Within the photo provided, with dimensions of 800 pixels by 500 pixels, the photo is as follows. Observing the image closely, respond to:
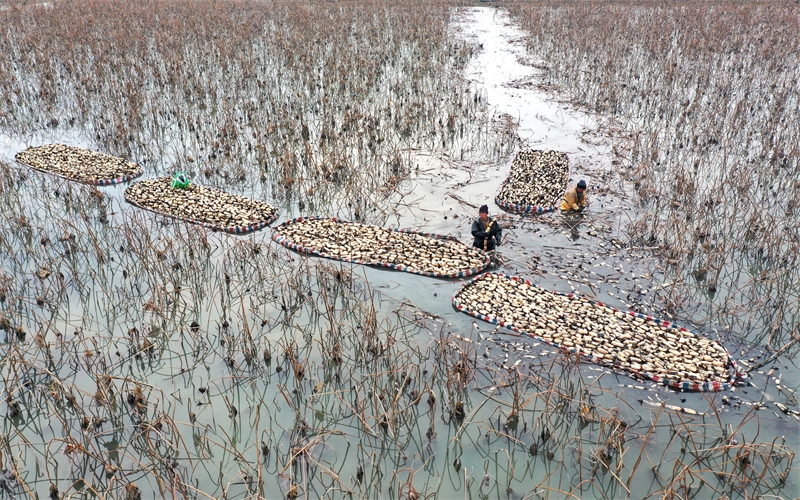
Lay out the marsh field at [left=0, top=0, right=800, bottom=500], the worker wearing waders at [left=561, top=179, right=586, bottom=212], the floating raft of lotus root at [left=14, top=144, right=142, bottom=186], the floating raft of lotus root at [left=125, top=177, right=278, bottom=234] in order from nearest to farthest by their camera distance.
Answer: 1. the marsh field at [left=0, top=0, right=800, bottom=500]
2. the floating raft of lotus root at [left=125, top=177, right=278, bottom=234]
3. the worker wearing waders at [left=561, top=179, right=586, bottom=212]
4. the floating raft of lotus root at [left=14, top=144, right=142, bottom=186]

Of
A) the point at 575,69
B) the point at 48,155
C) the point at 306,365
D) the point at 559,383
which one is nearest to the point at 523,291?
the point at 559,383

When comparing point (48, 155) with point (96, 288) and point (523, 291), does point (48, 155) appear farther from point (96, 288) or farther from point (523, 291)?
point (523, 291)

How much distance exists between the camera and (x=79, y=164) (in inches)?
441

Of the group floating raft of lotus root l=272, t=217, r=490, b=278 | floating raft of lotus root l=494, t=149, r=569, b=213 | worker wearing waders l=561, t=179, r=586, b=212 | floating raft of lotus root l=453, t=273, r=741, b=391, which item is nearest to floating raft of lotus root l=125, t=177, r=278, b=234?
floating raft of lotus root l=272, t=217, r=490, b=278

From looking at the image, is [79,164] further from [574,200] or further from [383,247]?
[574,200]

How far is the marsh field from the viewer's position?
5.02m

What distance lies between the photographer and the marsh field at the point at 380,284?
5.02 m

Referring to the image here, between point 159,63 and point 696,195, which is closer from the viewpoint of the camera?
point 696,195

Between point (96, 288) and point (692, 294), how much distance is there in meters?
8.25

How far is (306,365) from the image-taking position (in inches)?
248

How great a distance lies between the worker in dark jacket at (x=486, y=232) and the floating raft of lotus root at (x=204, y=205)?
11.7 feet

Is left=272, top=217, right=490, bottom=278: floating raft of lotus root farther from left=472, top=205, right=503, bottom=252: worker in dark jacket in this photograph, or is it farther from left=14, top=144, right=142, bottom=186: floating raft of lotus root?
left=14, top=144, right=142, bottom=186: floating raft of lotus root

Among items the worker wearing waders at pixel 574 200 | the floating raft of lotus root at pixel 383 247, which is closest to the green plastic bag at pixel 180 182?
the floating raft of lotus root at pixel 383 247

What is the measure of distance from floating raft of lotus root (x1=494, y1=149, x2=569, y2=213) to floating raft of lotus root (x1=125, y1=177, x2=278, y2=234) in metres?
4.29
